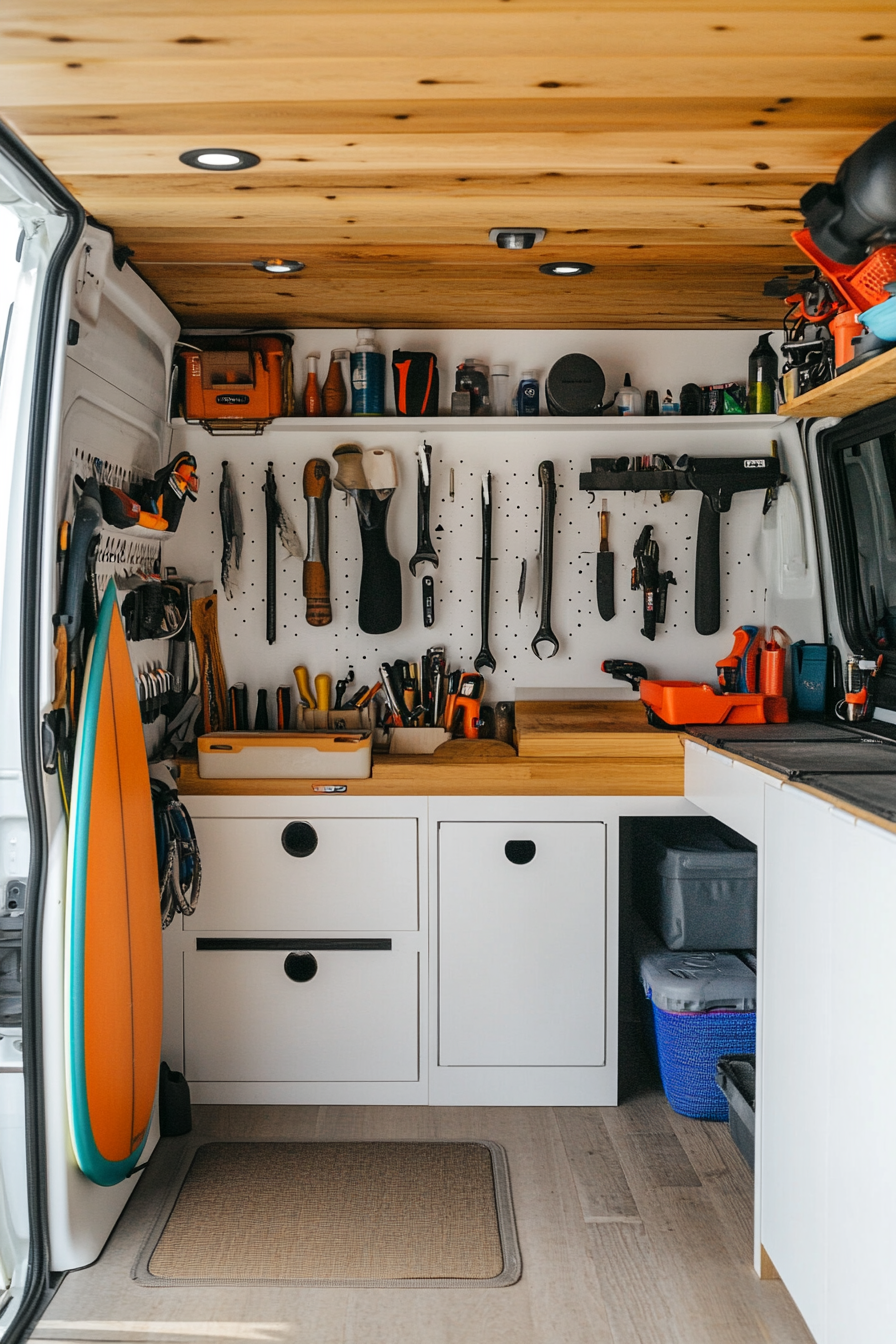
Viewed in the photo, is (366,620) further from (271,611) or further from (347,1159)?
(347,1159)

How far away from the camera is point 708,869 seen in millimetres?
2836

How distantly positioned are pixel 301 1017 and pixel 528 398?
1894mm

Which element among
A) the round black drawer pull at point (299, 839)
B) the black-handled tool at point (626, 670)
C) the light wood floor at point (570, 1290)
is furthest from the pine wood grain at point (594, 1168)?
the black-handled tool at point (626, 670)

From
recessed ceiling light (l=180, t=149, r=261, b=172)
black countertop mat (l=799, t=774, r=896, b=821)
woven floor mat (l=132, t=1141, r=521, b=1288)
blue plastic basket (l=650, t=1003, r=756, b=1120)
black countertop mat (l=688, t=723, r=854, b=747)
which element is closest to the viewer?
black countertop mat (l=799, t=774, r=896, b=821)

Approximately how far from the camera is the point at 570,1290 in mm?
2051

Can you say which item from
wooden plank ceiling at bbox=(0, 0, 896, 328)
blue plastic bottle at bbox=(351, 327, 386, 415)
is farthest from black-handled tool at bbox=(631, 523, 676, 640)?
blue plastic bottle at bbox=(351, 327, 386, 415)

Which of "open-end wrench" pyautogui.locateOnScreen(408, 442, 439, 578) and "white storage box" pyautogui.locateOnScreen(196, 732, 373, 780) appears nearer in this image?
"white storage box" pyautogui.locateOnScreen(196, 732, 373, 780)

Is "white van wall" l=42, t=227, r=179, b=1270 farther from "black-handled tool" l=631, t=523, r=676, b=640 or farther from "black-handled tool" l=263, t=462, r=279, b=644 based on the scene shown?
"black-handled tool" l=631, t=523, r=676, b=640

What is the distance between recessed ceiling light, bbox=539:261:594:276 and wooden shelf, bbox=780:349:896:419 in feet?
1.99

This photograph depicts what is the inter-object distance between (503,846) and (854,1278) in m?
1.36

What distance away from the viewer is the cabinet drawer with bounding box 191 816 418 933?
279 centimetres

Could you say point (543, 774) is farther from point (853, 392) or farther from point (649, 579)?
point (853, 392)

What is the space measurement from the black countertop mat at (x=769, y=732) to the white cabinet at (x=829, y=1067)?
1.63 ft

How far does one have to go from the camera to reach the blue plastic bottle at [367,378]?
10.2 feet
